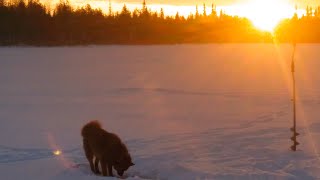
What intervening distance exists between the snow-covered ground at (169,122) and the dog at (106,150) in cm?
23

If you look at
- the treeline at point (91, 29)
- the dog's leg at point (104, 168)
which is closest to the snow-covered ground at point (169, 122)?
the dog's leg at point (104, 168)

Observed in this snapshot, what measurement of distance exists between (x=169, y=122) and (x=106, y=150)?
14.2 feet

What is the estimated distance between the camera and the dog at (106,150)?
254 inches

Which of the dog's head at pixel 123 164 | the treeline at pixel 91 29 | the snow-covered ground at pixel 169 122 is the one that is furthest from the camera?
the treeline at pixel 91 29

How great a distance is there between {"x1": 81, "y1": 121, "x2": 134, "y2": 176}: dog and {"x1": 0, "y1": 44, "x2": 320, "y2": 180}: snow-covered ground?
0.23m

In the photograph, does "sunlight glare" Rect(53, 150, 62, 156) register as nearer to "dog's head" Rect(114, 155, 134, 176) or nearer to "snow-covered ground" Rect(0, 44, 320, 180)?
"snow-covered ground" Rect(0, 44, 320, 180)

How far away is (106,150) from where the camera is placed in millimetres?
6535

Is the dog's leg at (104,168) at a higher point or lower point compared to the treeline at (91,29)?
lower

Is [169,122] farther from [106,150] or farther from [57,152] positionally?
[106,150]

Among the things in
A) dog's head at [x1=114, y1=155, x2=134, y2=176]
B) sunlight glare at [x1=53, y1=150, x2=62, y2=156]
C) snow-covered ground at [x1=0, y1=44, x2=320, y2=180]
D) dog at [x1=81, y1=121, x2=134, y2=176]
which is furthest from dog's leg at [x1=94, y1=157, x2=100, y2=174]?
sunlight glare at [x1=53, y1=150, x2=62, y2=156]

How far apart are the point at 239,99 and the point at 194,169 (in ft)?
27.0

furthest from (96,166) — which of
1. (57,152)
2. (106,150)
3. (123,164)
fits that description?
(57,152)

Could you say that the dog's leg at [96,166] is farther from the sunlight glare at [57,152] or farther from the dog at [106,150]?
the sunlight glare at [57,152]

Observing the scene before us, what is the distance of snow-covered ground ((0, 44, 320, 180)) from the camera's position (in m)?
6.71
